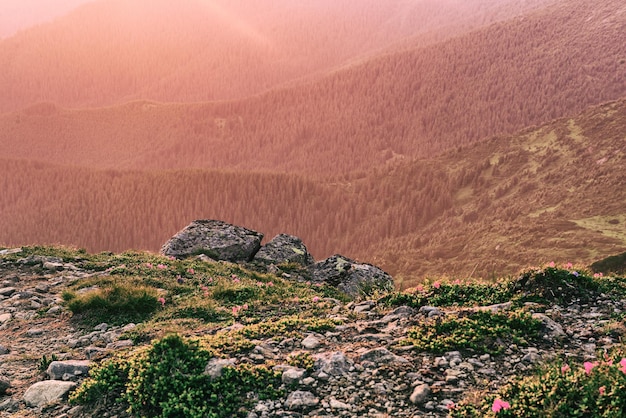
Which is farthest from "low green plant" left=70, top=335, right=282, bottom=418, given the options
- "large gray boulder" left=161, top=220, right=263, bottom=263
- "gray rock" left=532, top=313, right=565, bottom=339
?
"large gray boulder" left=161, top=220, right=263, bottom=263

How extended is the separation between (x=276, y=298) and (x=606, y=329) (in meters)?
Answer: 7.85

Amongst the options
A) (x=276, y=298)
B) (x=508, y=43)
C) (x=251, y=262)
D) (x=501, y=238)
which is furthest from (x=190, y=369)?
(x=508, y=43)

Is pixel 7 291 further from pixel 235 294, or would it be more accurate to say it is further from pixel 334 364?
pixel 334 364

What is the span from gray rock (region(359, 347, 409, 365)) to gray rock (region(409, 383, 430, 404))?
80 cm

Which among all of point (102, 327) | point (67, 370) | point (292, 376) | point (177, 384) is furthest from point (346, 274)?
point (177, 384)

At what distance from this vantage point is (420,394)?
20.2 feet

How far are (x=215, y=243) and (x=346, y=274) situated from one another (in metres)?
7.13

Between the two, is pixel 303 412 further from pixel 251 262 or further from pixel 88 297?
pixel 251 262

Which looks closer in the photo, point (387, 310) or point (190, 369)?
point (190, 369)

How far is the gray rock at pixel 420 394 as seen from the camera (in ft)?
A: 20.0

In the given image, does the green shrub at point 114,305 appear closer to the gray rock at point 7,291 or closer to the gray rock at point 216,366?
the gray rock at point 7,291

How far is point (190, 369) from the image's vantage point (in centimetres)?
687

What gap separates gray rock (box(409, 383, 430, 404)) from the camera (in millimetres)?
6102

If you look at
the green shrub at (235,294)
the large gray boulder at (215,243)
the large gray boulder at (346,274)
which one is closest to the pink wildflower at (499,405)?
the green shrub at (235,294)
